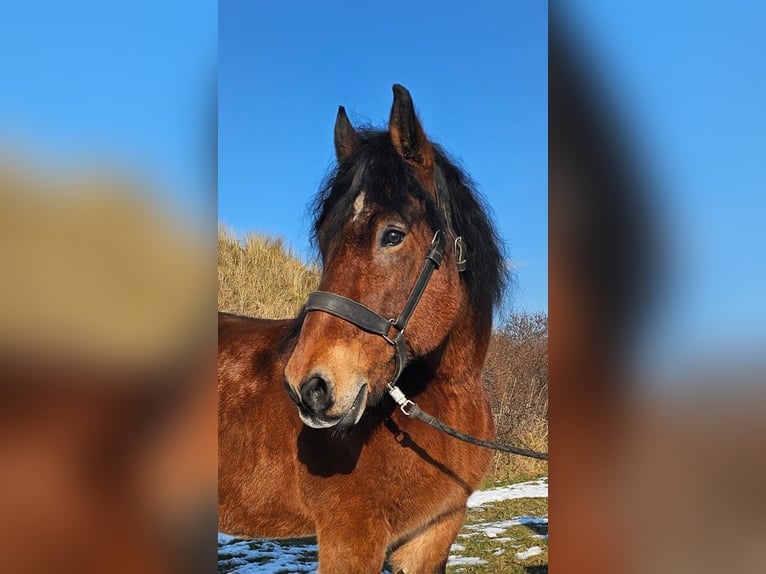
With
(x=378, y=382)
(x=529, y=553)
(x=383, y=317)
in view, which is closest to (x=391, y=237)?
(x=383, y=317)

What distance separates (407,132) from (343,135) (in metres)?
0.45

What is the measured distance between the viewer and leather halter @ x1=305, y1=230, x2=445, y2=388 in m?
1.91

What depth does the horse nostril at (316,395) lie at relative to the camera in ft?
5.87

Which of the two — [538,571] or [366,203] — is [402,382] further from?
[538,571]

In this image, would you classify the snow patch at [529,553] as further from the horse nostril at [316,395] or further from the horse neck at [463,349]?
the horse nostril at [316,395]

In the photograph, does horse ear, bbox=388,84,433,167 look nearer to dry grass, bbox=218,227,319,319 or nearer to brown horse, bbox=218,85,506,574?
brown horse, bbox=218,85,506,574

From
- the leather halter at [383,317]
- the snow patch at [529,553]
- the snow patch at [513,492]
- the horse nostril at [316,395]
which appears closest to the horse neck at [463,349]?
the leather halter at [383,317]

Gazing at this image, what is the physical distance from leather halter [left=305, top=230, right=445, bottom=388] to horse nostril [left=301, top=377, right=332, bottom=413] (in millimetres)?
255

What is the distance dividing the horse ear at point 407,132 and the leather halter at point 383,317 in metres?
0.36

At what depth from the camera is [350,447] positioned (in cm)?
225
